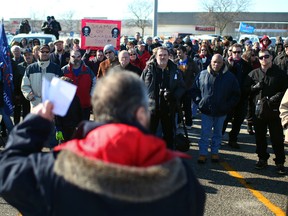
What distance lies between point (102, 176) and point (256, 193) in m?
4.06

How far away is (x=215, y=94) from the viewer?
5.91 metres

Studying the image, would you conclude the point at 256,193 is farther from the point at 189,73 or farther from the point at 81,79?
the point at 189,73

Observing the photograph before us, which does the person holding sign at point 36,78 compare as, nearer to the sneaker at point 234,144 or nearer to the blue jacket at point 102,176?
the sneaker at point 234,144

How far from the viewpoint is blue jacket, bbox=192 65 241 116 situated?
5891 mm

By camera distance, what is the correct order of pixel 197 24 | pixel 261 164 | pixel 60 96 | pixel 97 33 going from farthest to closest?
pixel 197 24 → pixel 97 33 → pixel 261 164 → pixel 60 96

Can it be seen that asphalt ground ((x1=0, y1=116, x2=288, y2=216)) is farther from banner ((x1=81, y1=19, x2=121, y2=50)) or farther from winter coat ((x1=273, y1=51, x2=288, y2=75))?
banner ((x1=81, y1=19, x2=121, y2=50))

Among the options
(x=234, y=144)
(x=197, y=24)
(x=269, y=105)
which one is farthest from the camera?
(x=197, y=24)

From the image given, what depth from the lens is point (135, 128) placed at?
1.54m

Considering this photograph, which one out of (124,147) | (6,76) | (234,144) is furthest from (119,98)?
(234,144)

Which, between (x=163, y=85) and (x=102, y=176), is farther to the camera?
(x=163, y=85)

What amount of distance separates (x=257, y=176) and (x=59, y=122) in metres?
3.01

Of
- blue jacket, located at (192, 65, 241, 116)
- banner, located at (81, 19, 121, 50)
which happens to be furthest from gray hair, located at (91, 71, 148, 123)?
banner, located at (81, 19, 121, 50)

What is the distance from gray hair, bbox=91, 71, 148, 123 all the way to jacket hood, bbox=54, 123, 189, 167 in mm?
54

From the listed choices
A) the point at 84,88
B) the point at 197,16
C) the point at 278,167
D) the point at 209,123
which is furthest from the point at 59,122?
the point at 197,16
